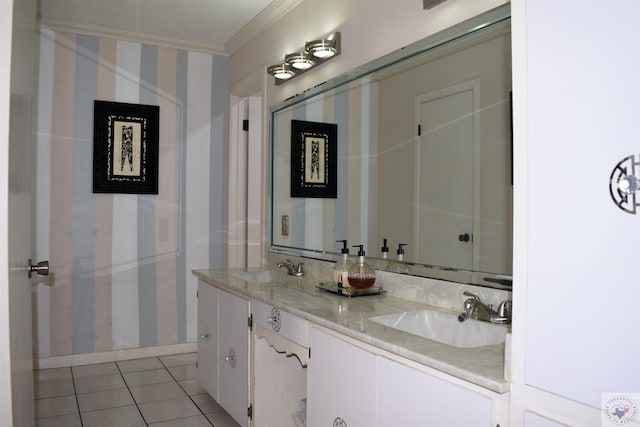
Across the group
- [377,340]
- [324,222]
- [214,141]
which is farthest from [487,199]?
[214,141]

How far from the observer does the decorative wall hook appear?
35.9 inches

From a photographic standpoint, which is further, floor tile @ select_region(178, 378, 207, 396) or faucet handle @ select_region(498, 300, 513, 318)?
floor tile @ select_region(178, 378, 207, 396)

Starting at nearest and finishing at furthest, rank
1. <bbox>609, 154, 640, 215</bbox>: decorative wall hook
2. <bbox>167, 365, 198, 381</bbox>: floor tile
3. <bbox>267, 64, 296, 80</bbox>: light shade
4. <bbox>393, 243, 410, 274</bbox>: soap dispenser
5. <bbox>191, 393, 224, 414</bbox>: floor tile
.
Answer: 1. <bbox>609, 154, 640, 215</bbox>: decorative wall hook
2. <bbox>393, 243, 410, 274</bbox>: soap dispenser
3. <bbox>191, 393, 224, 414</bbox>: floor tile
4. <bbox>267, 64, 296, 80</bbox>: light shade
5. <bbox>167, 365, 198, 381</bbox>: floor tile

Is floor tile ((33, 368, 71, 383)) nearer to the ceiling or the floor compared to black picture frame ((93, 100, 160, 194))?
nearer to the floor

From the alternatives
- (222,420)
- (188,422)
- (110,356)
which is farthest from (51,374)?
(222,420)

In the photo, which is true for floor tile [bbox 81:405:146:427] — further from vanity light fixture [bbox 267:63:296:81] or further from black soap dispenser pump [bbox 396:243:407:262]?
vanity light fixture [bbox 267:63:296:81]

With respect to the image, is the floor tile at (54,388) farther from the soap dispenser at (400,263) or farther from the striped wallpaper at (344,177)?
the soap dispenser at (400,263)

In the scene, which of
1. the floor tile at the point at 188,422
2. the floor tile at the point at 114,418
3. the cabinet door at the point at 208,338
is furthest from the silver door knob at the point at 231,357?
the floor tile at the point at 114,418

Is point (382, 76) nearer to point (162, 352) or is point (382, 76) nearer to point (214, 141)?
point (214, 141)

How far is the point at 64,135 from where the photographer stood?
12.7 feet

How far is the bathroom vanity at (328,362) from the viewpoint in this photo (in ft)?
4.11

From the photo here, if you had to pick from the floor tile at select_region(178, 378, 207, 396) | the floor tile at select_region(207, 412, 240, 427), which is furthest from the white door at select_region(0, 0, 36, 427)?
the floor tile at select_region(178, 378, 207, 396)

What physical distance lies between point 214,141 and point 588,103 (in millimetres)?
3709

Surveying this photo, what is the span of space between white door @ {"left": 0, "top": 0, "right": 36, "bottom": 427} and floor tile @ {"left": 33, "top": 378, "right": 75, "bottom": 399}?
1634mm
